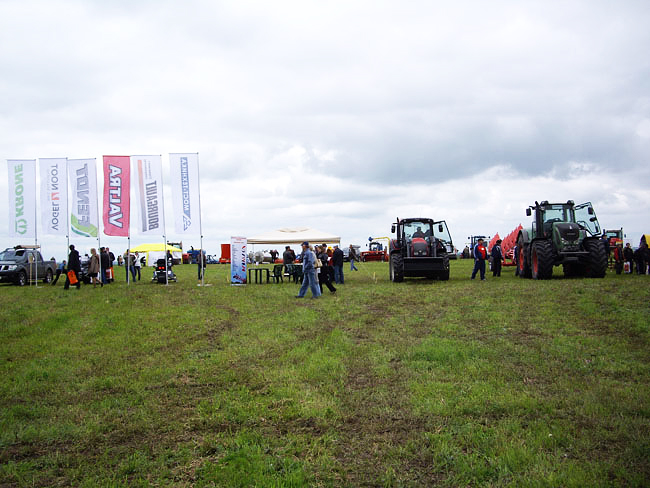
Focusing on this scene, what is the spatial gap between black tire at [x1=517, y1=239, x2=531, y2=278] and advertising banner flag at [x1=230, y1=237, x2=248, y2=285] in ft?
33.9

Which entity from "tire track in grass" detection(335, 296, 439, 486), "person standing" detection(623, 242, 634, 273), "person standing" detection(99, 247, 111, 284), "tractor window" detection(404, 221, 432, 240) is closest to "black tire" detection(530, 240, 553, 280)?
"tractor window" detection(404, 221, 432, 240)

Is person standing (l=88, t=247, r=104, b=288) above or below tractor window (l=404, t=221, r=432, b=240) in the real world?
below

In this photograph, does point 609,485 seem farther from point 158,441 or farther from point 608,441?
point 158,441

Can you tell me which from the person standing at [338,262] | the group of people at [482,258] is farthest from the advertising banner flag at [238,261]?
the group of people at [482,258]

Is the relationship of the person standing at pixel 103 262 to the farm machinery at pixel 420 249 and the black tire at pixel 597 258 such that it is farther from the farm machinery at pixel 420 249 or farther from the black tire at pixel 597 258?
the black tire at pixel 597 258

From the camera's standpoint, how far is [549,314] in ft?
34.9

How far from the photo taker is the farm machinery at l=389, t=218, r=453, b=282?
19.1 metres

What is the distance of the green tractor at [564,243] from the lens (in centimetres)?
1775

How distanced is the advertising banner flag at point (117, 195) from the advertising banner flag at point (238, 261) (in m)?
3.89

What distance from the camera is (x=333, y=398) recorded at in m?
5.82

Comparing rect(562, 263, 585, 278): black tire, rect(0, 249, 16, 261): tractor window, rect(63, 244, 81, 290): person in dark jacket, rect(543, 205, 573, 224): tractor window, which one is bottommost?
rect(562, 263, 585, 278): black tire

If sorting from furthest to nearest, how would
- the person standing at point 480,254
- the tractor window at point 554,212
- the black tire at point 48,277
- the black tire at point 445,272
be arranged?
the black tire at point 48,277 → the person standing at point 480,254 → the black tire at point 445,272 → the tractor window at point 554,212

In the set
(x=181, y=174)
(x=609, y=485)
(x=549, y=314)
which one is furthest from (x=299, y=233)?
(x=609, y=485)

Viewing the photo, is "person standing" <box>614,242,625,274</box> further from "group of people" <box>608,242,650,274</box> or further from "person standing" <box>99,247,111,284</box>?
"person standing" <box>99,247,111,284</box>
